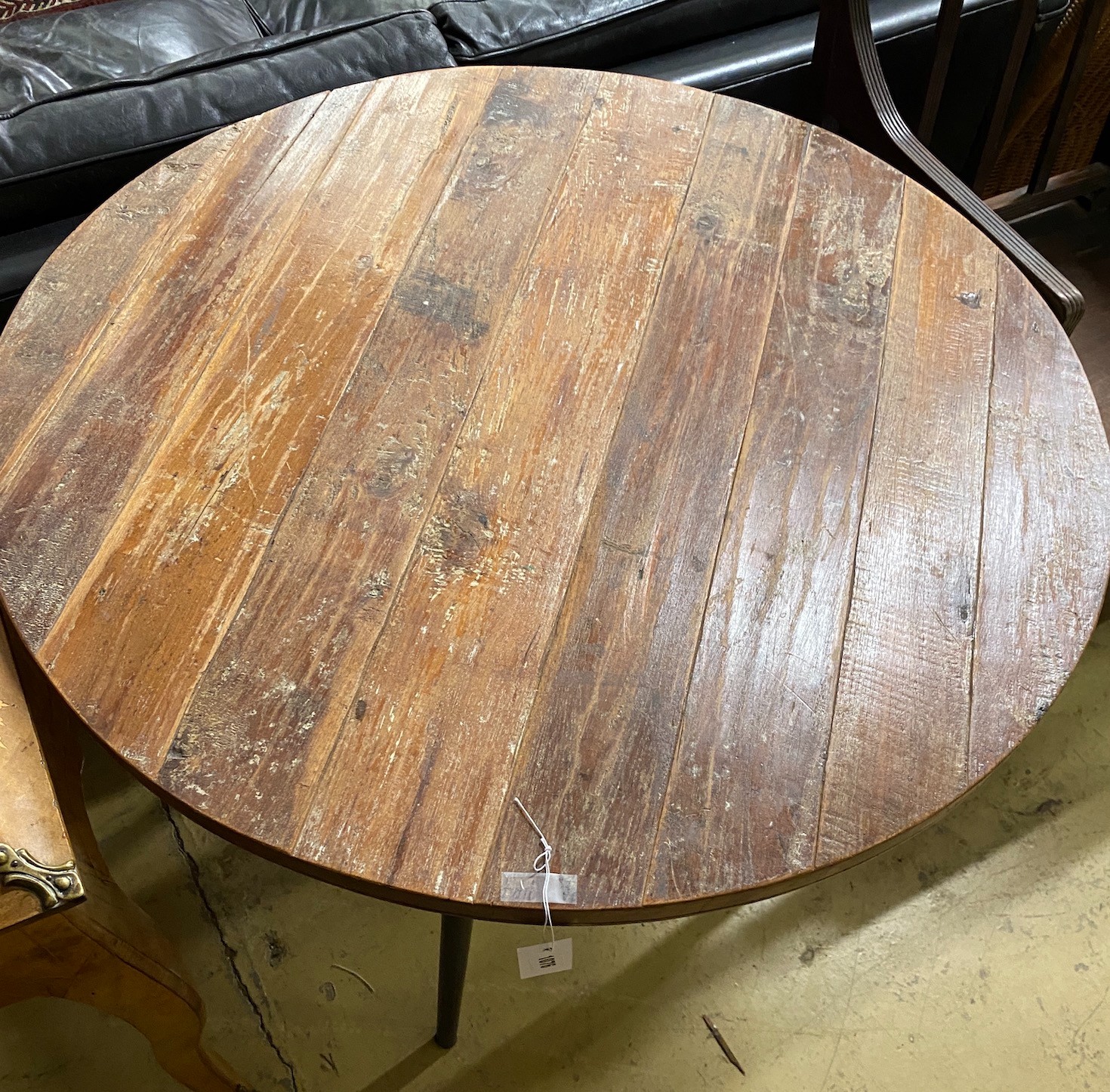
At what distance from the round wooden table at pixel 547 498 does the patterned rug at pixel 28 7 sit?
4.47ft

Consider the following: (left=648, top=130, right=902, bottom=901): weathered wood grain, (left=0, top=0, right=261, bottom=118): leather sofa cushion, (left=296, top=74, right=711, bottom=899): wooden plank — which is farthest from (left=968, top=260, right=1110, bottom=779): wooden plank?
(left=0, top=0, right=261, bottom=118): leather sofa cushion

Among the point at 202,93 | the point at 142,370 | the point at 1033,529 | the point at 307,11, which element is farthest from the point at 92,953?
the point at 307,11

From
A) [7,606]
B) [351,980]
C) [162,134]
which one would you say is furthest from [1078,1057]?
[162,134]

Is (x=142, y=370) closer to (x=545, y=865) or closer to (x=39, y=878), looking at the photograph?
(x=39, y=878)

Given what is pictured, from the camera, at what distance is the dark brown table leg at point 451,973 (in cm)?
106

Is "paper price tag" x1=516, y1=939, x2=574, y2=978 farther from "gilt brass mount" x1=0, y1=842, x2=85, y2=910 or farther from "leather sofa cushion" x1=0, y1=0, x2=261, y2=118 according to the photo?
"leather sofa cushion" x1=0, y1=0, x2=261, y2=118

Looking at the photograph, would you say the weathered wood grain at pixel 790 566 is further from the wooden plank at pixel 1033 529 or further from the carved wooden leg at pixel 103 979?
the carved wooden leg at pixel 103 979

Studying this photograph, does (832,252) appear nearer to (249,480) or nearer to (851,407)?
(851,407)

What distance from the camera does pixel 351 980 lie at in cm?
136

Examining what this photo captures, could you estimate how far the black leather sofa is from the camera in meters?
1.34

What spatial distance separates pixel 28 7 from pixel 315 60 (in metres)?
1.23

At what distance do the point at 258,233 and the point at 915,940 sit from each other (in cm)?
129

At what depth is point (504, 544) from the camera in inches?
34.6

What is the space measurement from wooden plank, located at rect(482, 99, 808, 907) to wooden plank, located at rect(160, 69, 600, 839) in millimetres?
162
